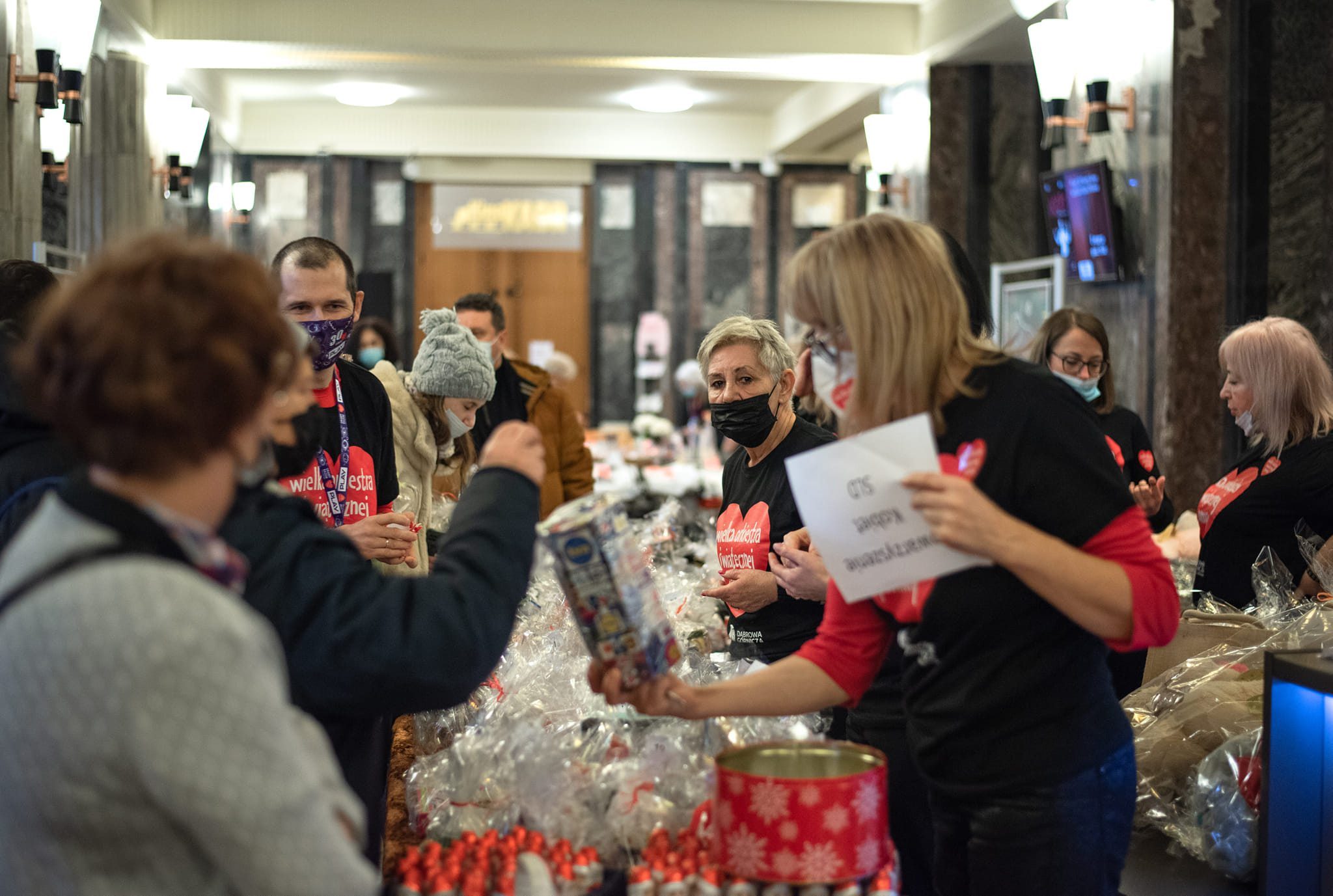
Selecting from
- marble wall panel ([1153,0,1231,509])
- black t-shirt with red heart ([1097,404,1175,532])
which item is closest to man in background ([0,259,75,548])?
black t-shirt with red heart ([1097,404,1175,532])

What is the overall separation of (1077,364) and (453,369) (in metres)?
2.49

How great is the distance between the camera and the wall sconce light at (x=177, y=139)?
872 cm

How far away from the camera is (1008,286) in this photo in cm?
843

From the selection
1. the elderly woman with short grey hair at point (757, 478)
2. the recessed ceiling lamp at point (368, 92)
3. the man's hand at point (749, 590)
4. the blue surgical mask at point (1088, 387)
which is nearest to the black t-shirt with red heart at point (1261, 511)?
the blue surgical mask at point (1088, 387)

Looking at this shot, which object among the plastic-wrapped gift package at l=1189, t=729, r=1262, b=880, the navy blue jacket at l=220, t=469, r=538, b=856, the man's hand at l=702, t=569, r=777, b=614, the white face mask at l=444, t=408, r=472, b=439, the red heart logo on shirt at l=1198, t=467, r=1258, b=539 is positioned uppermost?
the white face mask at l=444, t=408, r=472, b=439

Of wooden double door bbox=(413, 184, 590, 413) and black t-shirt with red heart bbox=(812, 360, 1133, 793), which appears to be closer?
black t-shirt with red heart bbox=(812, 360, 1133, 793)

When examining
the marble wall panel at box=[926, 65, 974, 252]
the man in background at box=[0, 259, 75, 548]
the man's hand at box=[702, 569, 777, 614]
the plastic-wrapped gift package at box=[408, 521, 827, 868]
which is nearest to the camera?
the plastic-wrapped gift package at box=[408, 521, 827, 868]

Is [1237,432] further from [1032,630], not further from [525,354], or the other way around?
[525,354]

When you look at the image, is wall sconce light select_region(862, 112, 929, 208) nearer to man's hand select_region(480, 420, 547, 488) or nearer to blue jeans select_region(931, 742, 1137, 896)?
blue jeans select_region(931, 742, 1137, 896)

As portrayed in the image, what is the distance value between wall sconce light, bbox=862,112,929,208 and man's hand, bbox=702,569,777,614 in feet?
23.4

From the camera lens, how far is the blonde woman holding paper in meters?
1.56

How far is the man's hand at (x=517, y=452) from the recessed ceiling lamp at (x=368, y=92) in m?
10.7

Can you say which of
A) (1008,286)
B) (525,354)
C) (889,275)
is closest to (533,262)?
(525,354)

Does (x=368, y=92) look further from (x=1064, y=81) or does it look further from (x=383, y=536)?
(x=383, y=536)
